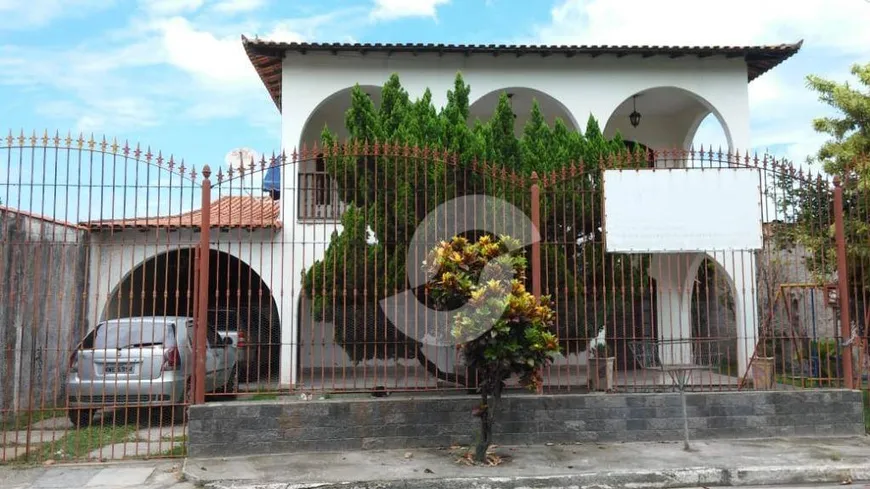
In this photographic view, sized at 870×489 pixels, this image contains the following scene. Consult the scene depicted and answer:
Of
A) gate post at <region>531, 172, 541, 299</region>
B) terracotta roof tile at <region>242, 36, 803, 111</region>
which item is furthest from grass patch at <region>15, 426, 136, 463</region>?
terracotta roof tile at <region>242, 36, 803, 111</region>

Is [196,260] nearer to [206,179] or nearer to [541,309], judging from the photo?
[206,179]

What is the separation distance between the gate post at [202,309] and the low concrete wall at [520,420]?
0.77 feet

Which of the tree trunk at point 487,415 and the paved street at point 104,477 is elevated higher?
the tree trunk at point 487,415

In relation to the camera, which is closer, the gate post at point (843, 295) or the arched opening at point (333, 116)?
the gate post at point (843, 295)

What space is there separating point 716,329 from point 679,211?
19.7ft

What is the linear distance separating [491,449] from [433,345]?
125cm

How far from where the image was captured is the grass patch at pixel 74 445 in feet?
21.9

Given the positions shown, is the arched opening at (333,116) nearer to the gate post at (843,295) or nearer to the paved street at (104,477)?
the paved street at (104,477)

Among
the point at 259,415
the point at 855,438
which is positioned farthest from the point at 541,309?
the point at 855,438

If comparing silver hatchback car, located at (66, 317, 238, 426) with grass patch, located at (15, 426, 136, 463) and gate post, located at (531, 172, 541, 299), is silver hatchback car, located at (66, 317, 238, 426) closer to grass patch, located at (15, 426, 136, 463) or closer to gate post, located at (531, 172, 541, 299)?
grass patch, located at (15, 426, 136, 463)

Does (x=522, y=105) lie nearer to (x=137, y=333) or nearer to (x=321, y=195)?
(x=321, y=195)

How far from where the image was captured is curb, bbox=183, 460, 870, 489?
19.1ft

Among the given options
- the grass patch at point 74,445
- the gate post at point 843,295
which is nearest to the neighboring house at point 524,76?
the gate post at point 843,295

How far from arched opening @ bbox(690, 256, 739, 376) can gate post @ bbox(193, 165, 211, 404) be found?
198 inches
